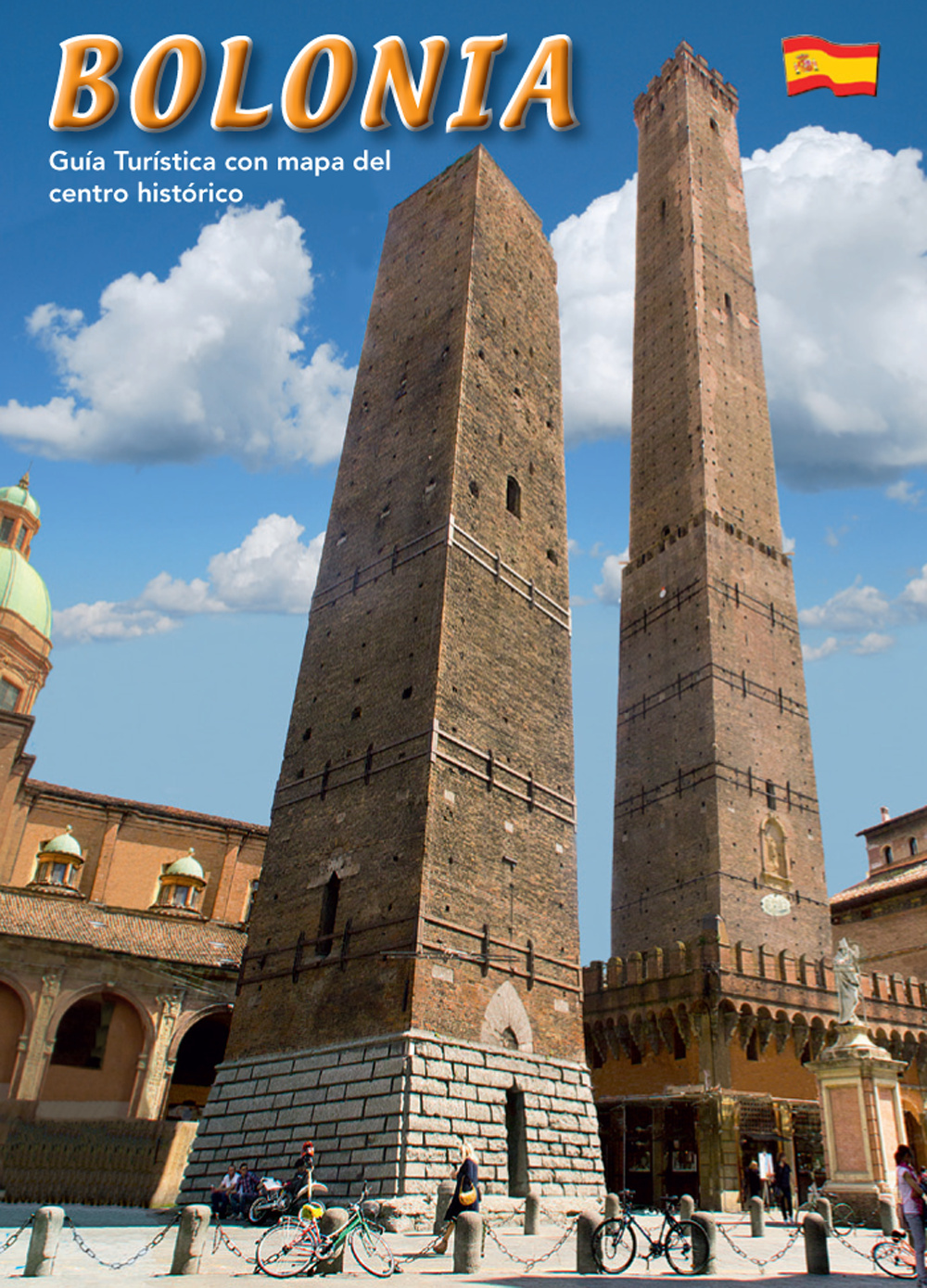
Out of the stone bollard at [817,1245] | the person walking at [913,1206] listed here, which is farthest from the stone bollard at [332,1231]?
the person walking at [913,1206]

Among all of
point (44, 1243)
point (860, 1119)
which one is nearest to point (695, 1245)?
point (44, 1243)

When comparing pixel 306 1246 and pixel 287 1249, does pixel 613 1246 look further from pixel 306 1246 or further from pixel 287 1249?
pixel 287 1249

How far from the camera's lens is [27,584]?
135 ft

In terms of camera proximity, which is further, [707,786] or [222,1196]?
[707,786]

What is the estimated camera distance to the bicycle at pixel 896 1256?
32.6 ft

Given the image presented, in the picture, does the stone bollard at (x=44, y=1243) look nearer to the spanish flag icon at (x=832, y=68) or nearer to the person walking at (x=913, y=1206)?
the person walking at (x=913, y=1206)

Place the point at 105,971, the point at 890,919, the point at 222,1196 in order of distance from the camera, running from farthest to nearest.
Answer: the point at 890,919, the point at 105,971, the point at 222,1196

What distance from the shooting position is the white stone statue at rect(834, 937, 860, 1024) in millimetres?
16375

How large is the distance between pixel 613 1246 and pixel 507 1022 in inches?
282

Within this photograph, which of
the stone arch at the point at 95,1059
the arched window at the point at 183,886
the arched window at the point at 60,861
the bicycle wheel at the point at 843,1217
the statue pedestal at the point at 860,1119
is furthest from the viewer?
the arched window at the point at 183,886

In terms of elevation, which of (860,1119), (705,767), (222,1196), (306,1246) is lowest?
(306,1246)

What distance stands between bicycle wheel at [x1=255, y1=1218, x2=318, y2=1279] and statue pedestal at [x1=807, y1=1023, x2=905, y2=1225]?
911 centimetres

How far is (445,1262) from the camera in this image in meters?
10.5

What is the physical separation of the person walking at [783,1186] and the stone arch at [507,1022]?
5.28 meters
